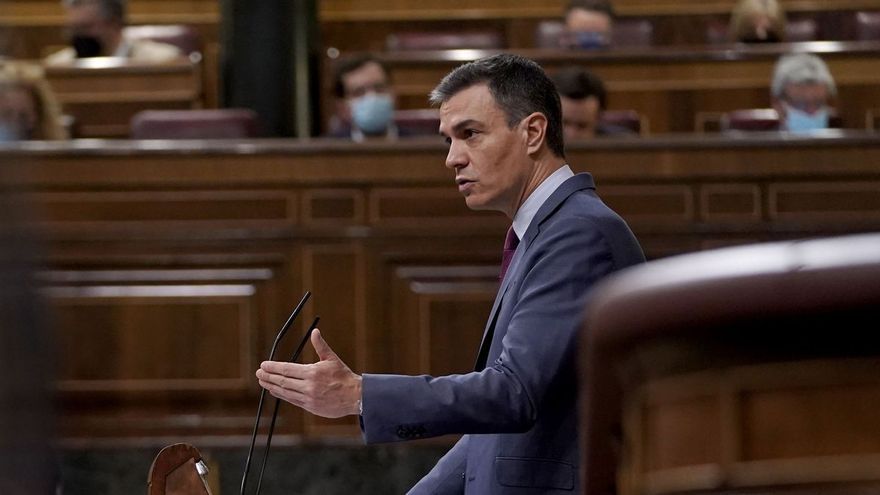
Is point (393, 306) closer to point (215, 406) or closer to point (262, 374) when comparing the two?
point (215, 406)

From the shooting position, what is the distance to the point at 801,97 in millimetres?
A: 6543

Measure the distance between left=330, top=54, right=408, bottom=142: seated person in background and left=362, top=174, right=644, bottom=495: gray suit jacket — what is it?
3.71 m

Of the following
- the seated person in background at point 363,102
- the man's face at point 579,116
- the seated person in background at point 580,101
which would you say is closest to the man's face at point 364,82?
the seated person in background at point 363,102

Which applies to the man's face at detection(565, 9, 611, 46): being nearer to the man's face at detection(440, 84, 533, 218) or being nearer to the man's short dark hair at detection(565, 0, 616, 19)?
→ the man's short dark hair at detection(565, 0, 616, 19)

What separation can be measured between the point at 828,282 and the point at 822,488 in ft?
0.45

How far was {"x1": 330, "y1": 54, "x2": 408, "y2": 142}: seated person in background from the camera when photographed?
6.25m

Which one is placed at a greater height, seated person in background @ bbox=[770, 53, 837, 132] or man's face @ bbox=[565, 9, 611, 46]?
man's face @ bbox=[565, 9, 611, 46]

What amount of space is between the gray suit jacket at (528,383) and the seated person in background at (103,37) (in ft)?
Answer: 18.0

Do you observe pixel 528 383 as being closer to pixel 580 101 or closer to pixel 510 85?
pixel 510 85

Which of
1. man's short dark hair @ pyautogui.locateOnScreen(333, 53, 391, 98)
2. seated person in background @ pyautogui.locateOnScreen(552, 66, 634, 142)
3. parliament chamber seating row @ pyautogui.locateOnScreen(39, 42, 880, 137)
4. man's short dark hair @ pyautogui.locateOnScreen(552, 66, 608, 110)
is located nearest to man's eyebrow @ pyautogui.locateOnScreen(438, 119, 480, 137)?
seated person in background @ pyautogui.locateOnScreen(552, 66, 634, 142)

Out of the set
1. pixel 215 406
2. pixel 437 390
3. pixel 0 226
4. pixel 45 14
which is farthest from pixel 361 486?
pixel 45 14

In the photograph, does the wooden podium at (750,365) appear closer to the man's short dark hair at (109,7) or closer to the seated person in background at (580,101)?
the seated person in background at (580,101)

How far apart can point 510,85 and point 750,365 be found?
1.71m

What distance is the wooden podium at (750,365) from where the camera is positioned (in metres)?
0.86
